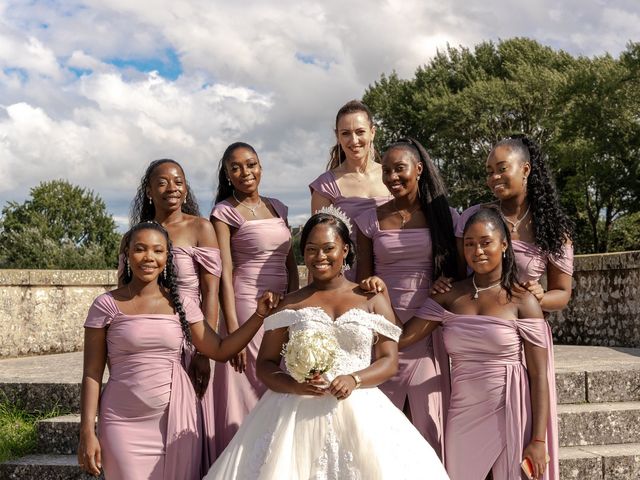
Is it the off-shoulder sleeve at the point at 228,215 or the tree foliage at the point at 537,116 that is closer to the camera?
the off-shoulder sleeve at the point at 228,215

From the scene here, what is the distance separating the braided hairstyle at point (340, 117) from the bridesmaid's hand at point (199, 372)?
6.36ft

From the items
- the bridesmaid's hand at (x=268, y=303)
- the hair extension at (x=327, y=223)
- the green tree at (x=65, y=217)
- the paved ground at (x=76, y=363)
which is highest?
the green tree at (x=65, y=217)

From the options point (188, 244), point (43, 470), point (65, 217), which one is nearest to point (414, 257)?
point (188, 244)

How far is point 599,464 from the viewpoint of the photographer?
5.93m

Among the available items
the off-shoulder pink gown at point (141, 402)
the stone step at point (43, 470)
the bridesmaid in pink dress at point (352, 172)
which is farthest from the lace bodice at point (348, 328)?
the stone step at point (43, 470)

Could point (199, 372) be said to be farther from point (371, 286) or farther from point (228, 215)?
point (371, 286)

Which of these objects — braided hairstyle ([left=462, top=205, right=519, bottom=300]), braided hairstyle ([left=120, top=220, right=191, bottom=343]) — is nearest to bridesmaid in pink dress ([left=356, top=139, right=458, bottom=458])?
braided hairstyle ([left=462, top=205, right=519, bottom=300])

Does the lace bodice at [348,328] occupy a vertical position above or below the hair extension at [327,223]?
below

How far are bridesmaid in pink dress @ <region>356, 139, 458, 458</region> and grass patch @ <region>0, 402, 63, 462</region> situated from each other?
328 cm

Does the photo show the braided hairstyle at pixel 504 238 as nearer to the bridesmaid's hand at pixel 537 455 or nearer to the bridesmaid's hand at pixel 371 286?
the bridesmaid's hand at pixel 371 286

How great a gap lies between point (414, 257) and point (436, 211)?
1.07ft

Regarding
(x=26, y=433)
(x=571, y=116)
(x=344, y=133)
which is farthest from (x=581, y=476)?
(x=571, y=116)

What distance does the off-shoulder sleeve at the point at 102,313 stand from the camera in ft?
14.2

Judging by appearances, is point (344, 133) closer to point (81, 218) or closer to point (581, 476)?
point (581, 476)
